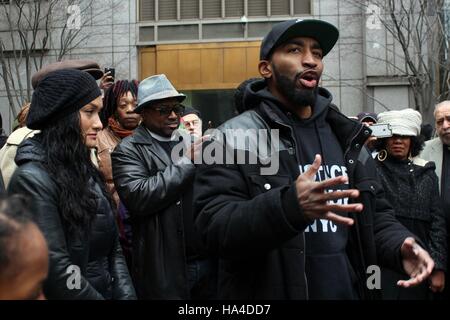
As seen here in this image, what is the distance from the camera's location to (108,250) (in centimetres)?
343

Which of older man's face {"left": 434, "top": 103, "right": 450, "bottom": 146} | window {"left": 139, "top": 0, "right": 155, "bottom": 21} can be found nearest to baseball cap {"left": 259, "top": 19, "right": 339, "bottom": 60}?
older man's face {"left": 434, "top": 103, "right": 450, "bottom": 146}

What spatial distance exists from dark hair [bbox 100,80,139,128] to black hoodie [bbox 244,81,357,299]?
92.4 inches

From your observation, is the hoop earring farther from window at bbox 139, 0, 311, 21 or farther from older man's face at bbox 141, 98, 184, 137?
window at bbox 139, 0, 311, 21

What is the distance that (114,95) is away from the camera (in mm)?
5270

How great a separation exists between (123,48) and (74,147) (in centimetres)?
1385

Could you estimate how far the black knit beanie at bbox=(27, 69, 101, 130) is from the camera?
327 centimetres

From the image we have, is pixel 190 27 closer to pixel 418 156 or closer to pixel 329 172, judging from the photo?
pixel 418 156

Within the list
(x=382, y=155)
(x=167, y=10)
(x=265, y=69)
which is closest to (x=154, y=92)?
(x=265, y=69)

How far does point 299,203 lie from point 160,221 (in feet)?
6.58

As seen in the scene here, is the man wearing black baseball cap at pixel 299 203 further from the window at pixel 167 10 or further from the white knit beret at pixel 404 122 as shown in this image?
the window at pixel 167 10

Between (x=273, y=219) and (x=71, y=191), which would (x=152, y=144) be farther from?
(x=273, y=219)

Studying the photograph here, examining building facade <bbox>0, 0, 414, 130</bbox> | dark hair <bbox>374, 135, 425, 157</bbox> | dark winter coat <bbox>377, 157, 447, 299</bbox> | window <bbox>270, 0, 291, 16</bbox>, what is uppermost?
window <bbox>270, 0, 291, 16</bbox>

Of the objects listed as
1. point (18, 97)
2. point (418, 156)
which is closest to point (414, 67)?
point (418, 156)

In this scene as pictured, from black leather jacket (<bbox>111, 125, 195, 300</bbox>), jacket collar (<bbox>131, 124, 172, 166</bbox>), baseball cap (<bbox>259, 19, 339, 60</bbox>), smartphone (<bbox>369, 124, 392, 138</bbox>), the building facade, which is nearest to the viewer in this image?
baseball cap (<bbox>259, 19, 339, 60</bbox>)
